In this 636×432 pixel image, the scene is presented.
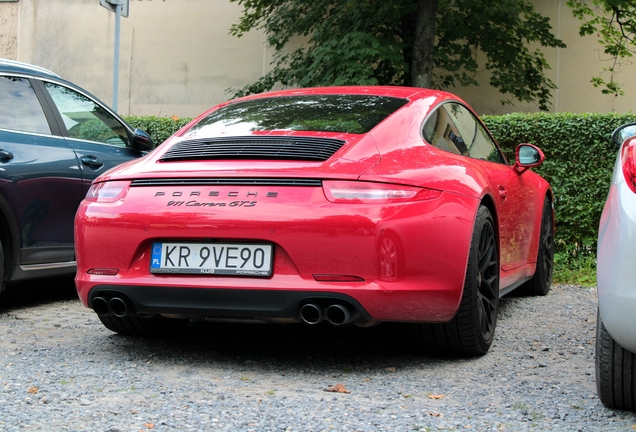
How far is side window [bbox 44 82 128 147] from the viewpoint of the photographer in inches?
237

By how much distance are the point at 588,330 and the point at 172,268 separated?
2731 mm

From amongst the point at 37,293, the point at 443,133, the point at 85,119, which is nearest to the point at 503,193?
the point at 443,133

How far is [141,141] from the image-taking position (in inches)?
248

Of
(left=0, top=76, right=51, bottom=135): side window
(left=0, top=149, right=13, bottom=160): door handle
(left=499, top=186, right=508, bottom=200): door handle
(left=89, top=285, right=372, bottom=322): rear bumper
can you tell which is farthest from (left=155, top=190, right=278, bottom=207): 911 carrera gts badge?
(left=0, top=76, right=51, bottom=135): side window

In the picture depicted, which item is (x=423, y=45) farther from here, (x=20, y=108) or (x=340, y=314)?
(x=340, y=314)

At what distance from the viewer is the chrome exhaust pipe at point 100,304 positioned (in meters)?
3.97

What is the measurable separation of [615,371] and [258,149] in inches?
71.8

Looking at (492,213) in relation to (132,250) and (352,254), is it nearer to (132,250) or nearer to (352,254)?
(352,254)

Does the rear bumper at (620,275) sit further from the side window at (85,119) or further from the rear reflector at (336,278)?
the side window at (85,119)

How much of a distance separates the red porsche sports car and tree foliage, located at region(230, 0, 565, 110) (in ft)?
31.8

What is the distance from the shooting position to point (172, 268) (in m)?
3.81

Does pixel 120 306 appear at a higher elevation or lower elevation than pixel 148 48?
lower

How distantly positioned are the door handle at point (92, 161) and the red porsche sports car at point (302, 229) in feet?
5.83

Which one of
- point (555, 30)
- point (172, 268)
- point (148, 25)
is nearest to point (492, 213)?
point (172, 268)
